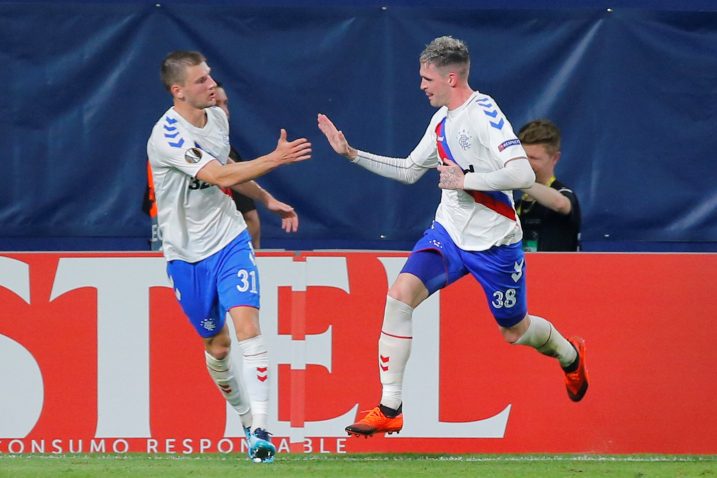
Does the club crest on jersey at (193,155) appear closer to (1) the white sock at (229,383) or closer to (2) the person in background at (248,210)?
(1) the white sock at (229,383)

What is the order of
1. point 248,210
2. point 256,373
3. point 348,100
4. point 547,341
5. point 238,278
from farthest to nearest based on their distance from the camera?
1. point 348,100
2. point 248,210
3. point 547,341
4. point 238,278
5. point 256,373

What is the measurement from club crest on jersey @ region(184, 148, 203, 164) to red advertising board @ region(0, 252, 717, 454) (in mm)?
1275

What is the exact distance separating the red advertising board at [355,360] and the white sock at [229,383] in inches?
18.2

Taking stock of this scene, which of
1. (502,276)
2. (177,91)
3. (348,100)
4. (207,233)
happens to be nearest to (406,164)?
(502,276)

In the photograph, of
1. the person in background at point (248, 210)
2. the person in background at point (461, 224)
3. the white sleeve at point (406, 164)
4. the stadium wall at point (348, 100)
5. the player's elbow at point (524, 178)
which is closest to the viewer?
the player's elbow at point (524, 178)

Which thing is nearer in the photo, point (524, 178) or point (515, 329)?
point (524, 178)

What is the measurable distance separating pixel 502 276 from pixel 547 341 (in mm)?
557

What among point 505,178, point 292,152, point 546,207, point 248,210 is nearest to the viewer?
point 292,152

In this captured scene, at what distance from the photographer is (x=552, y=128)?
899 centimetres

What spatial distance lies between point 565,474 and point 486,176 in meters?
1.56

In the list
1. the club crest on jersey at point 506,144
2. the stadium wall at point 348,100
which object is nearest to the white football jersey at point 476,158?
the club crest on jersey at point 506,144

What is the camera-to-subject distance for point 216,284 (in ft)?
26.1

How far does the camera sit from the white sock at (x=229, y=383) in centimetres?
820

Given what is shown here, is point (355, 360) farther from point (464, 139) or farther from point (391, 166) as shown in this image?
point (464, 139)
